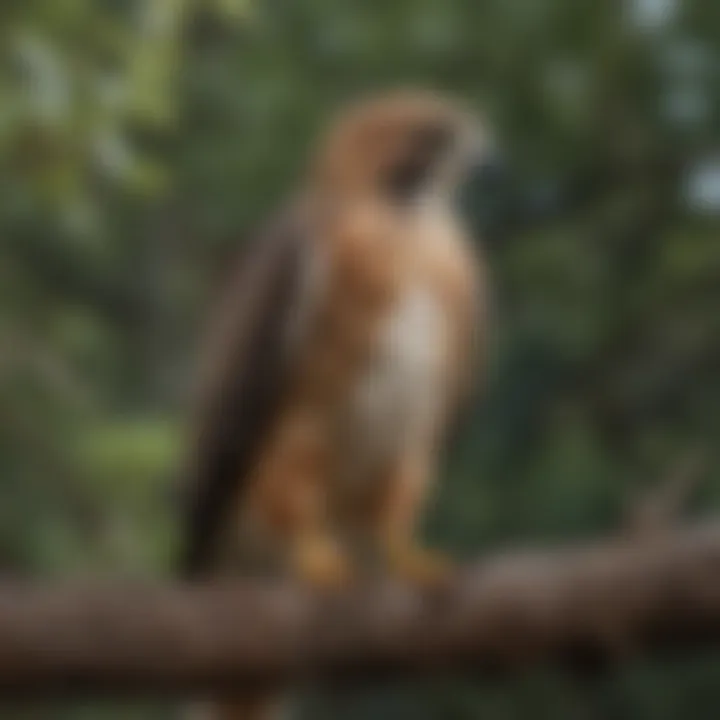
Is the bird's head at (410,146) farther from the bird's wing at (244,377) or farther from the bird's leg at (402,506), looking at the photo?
the bird's leg at (402,506)

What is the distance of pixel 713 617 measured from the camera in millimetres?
761

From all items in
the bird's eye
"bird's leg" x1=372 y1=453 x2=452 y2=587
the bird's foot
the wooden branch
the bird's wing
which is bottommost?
the wooden branch

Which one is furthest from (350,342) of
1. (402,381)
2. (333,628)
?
(333,628)

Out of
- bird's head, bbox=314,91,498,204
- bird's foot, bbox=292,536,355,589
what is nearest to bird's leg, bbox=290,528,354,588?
bird's foot, bbox=292,536,355,589

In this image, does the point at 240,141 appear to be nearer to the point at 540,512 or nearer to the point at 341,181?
the point at 341,181

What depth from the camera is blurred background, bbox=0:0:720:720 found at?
915 mm

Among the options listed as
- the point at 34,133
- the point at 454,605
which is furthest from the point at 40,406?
the point at 454,605

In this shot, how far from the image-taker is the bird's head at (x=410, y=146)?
0.91 meters

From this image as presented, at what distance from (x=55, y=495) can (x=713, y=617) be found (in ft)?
1.26

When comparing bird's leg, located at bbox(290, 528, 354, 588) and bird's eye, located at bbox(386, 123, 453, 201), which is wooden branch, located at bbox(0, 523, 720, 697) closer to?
bird's leg, located at bbox(290, 528, 354, 588)

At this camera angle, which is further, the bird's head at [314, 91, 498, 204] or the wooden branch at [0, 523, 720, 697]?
the bird's head at [314, 91, 498, 204]

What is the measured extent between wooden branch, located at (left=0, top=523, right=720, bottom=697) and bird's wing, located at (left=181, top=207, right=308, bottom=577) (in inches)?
3.4

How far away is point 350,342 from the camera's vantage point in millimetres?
908

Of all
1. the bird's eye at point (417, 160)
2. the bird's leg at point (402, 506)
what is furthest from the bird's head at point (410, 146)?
the bird's leg at point (402, 506)
